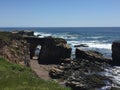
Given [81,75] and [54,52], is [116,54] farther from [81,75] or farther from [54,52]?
[81,75]

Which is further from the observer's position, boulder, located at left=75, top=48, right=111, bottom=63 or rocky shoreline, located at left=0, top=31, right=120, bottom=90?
boulder, located at left=75, top=48, right=111, bottom=63

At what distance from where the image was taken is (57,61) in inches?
2403

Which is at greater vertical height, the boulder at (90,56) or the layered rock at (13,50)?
the layered rock at (13,50)

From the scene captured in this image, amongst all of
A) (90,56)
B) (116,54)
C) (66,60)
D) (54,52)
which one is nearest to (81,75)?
(66,60)

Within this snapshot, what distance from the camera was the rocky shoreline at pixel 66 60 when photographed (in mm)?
33247

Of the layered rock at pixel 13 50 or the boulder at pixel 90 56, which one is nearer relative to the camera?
the layered rock at pixel 13 50

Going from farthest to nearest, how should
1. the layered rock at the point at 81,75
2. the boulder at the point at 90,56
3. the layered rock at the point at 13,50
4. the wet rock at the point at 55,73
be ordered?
the boulder at the point at 90,56, the wet rock at the point at 55,73, the layered rock at the point at 81,75, the layered rock at the point at 13,50

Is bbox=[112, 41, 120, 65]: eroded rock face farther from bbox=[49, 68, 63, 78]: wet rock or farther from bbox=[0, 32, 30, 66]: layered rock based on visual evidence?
bbox=[0, 32, 30, 66]: layered rock

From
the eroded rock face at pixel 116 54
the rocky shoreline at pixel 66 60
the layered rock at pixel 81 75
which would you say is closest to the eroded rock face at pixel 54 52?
the rocky shoreline at pixel 66 60

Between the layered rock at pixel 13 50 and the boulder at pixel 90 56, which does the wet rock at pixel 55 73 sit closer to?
the layered rock at pixel 13 50

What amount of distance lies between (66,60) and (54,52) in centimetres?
504

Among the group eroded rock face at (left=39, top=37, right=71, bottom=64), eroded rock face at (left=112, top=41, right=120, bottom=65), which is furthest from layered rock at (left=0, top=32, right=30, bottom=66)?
eroded rock face at (left=112, top=41, right=120, bottom=65)

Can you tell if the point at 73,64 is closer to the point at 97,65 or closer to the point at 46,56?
the point at 97,65

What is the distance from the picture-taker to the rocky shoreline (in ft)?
109
